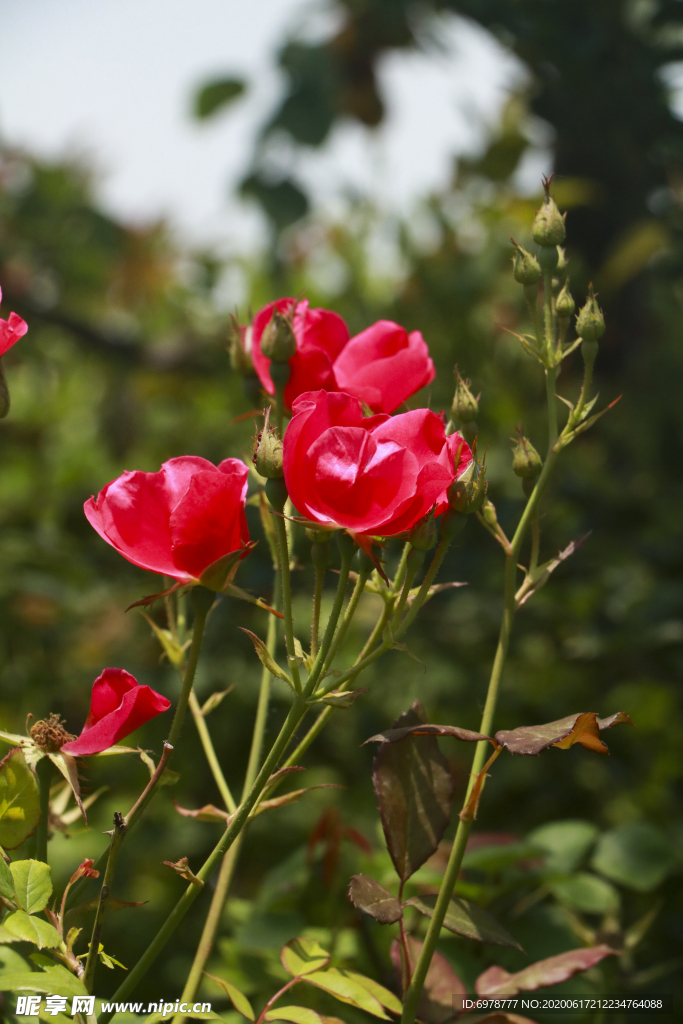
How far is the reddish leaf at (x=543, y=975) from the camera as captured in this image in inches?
12.7

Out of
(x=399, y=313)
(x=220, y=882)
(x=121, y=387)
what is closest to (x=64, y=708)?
(x=399, y=313)

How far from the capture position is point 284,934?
0.43 m

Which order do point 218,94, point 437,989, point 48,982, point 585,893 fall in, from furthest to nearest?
point 218,94 → point 585,893 → point 437,989 → point 48,982

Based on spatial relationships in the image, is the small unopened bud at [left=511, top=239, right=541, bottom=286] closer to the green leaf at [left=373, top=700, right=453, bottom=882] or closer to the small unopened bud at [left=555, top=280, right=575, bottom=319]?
the small unopened bud at [left=555, top=280, right=575, bottom=319]

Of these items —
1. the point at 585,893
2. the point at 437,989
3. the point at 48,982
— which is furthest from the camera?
the point at 585,893

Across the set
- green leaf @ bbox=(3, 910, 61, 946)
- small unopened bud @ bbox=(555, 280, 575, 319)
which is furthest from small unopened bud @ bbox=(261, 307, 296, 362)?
green leaf @ bbox=(3, 910, 61, 946)

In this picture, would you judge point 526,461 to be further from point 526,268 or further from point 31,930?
point 31,930

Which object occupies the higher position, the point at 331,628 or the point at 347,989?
the point at 331,628

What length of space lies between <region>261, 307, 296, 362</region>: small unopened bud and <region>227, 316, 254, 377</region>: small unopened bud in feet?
0.20

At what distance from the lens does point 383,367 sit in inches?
13.4

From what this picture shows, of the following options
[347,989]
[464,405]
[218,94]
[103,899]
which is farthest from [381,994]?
[218,94]

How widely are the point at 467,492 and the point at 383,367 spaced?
10cm

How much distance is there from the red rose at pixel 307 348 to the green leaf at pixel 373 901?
20 centimetres

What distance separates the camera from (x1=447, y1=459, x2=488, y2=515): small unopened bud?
0.86ft
